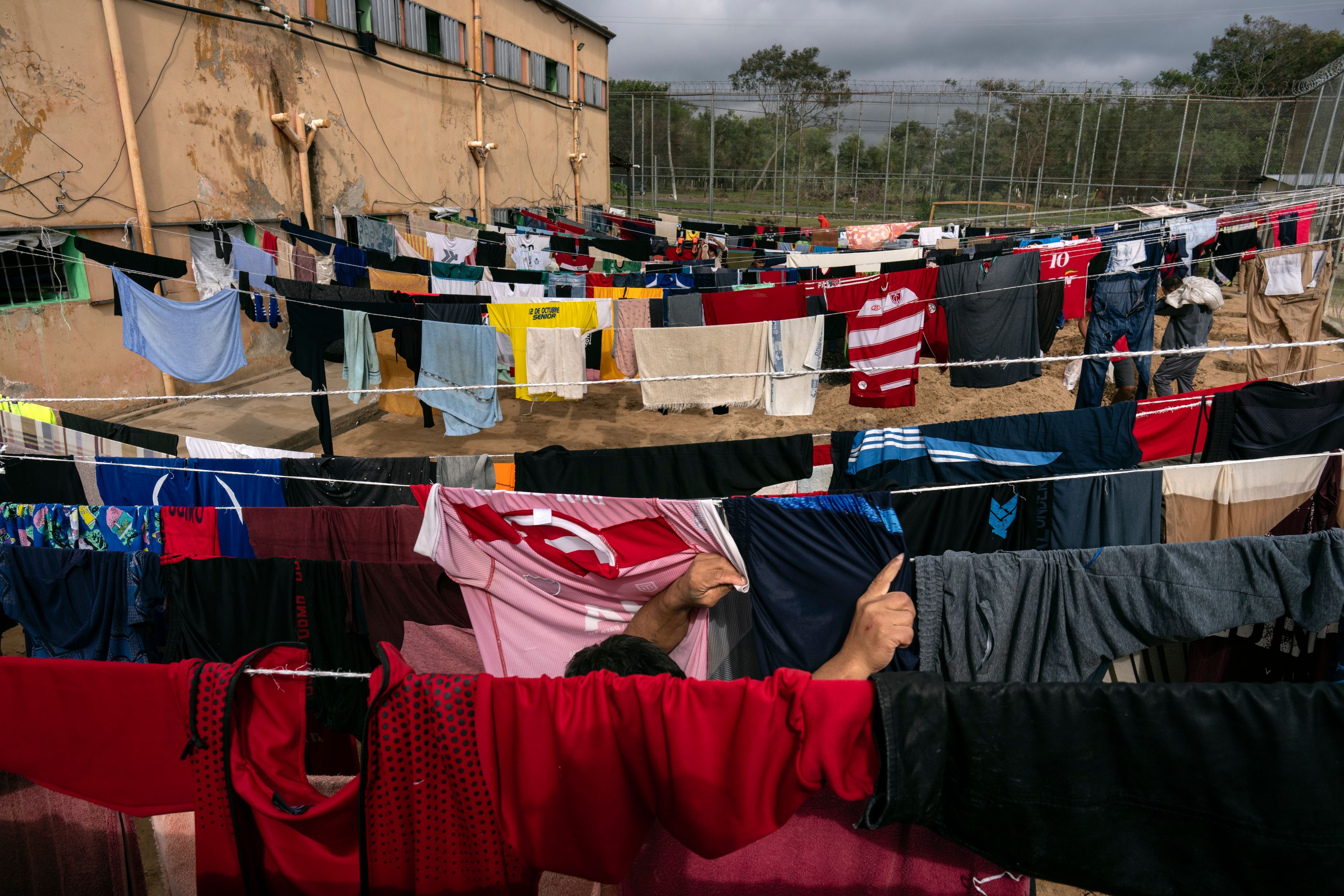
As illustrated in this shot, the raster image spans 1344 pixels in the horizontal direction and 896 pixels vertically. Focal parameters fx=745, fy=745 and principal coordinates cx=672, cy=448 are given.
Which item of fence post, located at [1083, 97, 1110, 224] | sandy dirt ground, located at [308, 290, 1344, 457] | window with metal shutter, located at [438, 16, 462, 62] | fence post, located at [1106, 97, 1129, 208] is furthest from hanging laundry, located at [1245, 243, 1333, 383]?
fence post, located at [1106, 97, 1129, 208]

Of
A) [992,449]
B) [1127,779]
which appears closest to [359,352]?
[992,449]

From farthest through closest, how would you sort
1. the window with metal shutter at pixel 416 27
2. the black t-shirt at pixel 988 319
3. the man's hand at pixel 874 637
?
the window with metal shutter at pixel 416 27, the black t-shirt at pixel 988 319, the man's hand at pixel 874 637

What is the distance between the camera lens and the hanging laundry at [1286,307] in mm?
8922

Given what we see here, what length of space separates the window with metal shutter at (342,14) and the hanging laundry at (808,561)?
1417cm

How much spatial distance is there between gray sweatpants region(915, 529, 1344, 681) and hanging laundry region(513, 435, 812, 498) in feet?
A: 4.44

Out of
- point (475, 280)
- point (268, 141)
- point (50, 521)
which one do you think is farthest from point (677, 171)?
point (50, 521)

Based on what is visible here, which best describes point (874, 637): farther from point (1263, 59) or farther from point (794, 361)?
point (1263, 59)

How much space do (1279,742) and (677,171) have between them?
39.2 m

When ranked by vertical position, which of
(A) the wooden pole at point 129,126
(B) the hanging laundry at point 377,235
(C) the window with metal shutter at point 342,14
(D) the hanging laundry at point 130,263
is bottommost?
(D) the hanging laundry at point 130,263

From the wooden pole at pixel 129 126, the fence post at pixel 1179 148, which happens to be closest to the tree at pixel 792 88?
the fence post at pixel 1179 148

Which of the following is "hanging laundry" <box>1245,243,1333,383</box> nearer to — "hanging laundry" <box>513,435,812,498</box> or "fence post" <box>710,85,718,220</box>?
"hanging laundry" <box>513,435,812,498</box>

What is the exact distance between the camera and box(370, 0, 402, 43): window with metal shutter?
14.3 metres

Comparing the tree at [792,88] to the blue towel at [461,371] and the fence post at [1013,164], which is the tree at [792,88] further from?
the blue towel at [461,371]

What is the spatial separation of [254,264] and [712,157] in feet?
70.4
